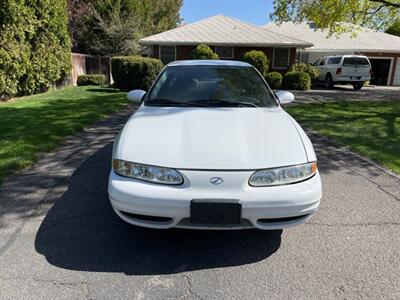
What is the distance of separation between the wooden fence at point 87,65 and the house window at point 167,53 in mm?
4289

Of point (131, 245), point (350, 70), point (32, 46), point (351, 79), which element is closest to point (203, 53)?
point (350, 70)

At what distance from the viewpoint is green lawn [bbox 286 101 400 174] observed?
20.0ft

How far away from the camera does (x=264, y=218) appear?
266cm

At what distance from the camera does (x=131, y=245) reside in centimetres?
302

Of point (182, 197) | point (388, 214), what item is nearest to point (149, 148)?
point (182, 197)

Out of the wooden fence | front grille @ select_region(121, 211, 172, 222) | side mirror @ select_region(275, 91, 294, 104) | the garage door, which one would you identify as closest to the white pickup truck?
the garage door

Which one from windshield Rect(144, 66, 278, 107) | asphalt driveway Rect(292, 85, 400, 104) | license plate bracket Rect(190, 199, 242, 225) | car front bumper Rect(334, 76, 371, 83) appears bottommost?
asphalt driveway Rect(292, 85, 400, 104)

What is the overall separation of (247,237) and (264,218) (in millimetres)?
610

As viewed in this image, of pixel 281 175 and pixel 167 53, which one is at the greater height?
pixel 167 53

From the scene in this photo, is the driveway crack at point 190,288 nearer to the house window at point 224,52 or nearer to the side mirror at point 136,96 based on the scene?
the side mirror at point 136,96

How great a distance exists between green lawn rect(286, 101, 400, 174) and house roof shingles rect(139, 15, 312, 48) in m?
9.04

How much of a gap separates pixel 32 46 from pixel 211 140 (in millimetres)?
12581

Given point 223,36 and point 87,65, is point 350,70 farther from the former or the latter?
point 87,65

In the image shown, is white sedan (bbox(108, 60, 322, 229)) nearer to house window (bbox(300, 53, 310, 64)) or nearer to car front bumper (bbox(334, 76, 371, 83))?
car front bumper (bbox(334, 76, 371, 83))
